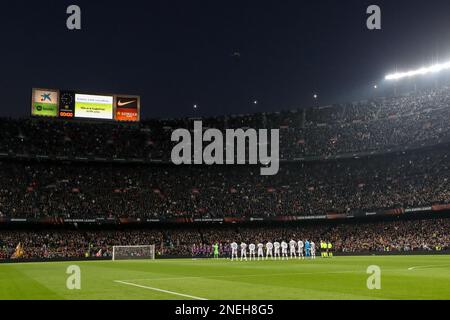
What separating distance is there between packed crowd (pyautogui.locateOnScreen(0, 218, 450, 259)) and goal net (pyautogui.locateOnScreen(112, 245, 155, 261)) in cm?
417

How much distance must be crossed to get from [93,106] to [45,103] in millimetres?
6260

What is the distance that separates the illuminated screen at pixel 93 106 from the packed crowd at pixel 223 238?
17.2 m

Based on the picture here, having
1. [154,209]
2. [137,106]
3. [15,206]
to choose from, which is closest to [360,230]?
[154,209]

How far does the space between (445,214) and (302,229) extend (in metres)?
20.9

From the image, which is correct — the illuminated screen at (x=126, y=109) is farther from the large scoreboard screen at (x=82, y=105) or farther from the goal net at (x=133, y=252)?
the goal net at (x=133, y=252)

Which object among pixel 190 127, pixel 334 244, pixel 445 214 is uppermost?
pixel 190 127

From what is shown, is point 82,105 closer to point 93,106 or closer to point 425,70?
point 93,106

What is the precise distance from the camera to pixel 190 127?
9200cm

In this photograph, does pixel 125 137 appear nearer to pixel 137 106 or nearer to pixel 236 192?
pixel 137 106

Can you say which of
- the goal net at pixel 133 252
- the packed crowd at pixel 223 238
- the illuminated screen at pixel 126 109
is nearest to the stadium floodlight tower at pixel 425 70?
the packed crowd at pixel 223 238

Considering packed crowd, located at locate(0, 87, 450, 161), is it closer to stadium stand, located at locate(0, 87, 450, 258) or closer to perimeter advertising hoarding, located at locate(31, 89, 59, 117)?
stadium stand, located at locate(0, 87, 450, 258)

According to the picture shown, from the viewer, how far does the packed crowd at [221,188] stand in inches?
2699

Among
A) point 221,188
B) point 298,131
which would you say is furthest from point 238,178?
point 298,131
